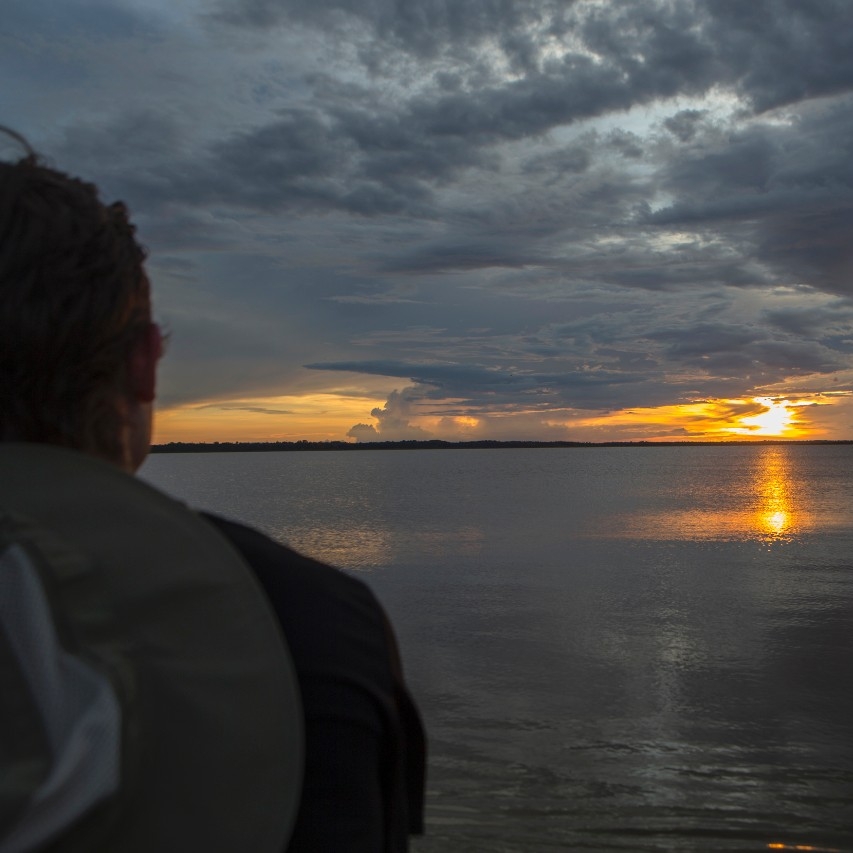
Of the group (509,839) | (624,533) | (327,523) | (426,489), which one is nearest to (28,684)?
(509,839)

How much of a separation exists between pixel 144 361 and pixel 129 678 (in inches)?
19.4

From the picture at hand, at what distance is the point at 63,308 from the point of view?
3.61 ft

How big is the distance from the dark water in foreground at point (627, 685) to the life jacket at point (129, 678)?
13.2 ft

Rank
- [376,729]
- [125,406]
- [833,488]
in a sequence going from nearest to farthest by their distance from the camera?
1. [376,729]
2. [125,406]
3. [833,488]

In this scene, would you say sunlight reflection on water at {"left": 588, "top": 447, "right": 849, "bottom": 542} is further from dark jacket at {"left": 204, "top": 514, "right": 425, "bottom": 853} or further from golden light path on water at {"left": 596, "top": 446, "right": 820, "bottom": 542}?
dark jacket at {"left": 204, "top": 514, "right": 425, "bottom": 853}

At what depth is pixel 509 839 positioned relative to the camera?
4641 mm

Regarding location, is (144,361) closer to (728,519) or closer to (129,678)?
(129,678)

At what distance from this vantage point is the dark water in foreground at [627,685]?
4.95 m

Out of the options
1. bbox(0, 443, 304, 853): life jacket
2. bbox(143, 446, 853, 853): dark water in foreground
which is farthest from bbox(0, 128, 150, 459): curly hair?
bbox(143, 446, 853, 853): dark water in foreground

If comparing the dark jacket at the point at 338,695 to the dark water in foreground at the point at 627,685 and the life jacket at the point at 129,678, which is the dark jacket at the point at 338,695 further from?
the dark water in foreground at the point at 627,685

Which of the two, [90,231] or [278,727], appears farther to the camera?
[90,231]

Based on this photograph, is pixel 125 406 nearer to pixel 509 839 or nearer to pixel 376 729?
pixel 376 729

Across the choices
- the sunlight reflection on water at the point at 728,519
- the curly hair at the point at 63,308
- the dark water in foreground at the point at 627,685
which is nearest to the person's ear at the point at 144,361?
the curly hair at the point at 63,308

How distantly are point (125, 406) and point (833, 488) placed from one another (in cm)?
4658
